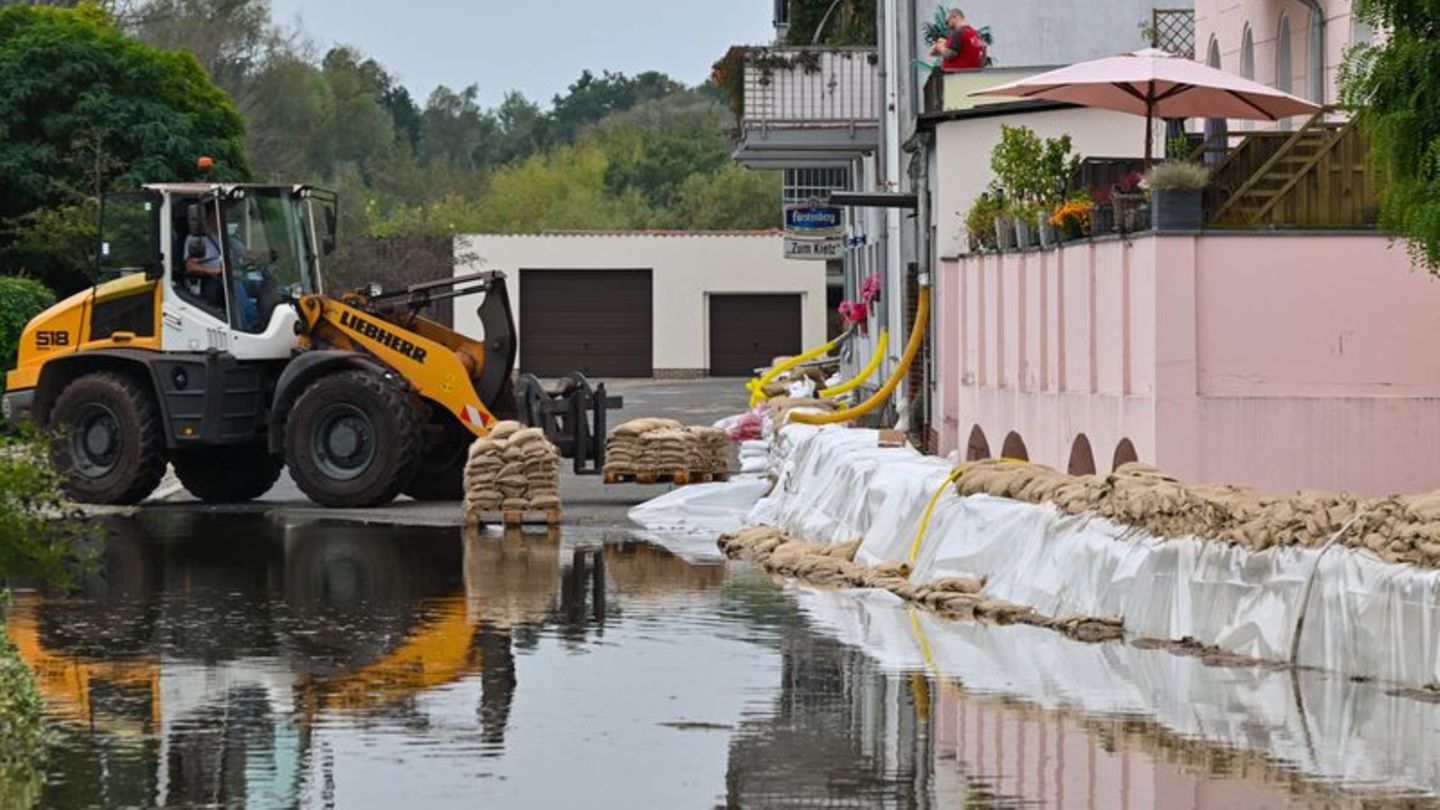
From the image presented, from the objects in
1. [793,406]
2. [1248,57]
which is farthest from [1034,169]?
[793,406]

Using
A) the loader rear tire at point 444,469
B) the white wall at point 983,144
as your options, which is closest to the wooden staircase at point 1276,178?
the white wall at point 983,144

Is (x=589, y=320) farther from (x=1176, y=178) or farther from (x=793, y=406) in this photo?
(x=1176, y=178)

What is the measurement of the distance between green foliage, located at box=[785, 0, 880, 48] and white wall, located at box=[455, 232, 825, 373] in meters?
18.2

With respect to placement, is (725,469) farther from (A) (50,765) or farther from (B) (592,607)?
(A) (50,765)

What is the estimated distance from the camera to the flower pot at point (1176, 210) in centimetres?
1923

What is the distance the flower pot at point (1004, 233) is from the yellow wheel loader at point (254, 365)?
558 cm

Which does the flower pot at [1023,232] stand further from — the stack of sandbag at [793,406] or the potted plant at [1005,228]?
the stack of sandbag at [793,406]

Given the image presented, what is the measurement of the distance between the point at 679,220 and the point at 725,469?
2846 inches

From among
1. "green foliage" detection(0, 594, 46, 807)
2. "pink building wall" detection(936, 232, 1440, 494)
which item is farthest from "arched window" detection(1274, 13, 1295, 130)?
"green foliage" detection(0, 594, 46, 807)

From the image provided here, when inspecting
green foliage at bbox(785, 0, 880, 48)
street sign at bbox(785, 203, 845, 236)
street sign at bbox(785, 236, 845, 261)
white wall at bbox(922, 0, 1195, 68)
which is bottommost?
street sign at bbox(785, 236, 845, 261)

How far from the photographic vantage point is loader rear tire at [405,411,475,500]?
99.4 feet

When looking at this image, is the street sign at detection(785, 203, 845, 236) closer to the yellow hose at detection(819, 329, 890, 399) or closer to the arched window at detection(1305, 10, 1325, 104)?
the yellow hose at detection(819, 329, 890, 399)

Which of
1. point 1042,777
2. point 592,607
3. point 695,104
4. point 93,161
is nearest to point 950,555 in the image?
point 592,607

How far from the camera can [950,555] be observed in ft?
63.5
